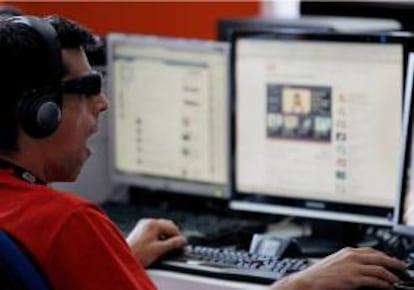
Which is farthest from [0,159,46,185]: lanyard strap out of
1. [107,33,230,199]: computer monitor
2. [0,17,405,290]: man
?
[107,33,230,199]: computer monitor

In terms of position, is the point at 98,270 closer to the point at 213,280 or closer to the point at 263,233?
the point at 213,280

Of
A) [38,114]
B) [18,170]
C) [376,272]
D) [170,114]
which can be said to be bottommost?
[376,272]

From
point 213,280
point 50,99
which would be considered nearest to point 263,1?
point 213,280

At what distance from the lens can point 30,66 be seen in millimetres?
1574

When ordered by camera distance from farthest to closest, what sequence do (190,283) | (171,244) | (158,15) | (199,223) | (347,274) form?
(158,15)
(199,223)
(171,244)
(190,283)
(347,274)

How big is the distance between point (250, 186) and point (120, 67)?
49 centimetres

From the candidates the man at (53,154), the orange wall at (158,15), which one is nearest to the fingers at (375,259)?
the man at (53,154)

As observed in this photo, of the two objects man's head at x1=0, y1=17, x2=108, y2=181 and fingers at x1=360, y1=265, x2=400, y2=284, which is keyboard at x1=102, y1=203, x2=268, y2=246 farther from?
man's head at x1=0, y1=17, x2=108, y2=181

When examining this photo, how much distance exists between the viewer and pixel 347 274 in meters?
1.80

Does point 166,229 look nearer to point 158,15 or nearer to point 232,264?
point 232,264

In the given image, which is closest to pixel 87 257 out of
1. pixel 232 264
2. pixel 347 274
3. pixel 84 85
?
pixel 84 85

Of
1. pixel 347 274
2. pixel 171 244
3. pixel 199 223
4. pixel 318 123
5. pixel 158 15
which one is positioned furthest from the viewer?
pixel 158 15

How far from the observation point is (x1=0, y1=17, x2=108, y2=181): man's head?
1567mm

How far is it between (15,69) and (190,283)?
721mm
